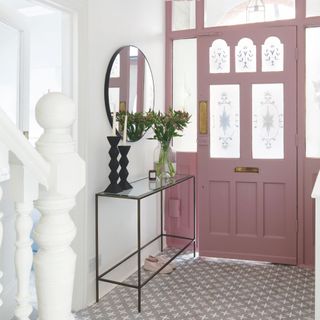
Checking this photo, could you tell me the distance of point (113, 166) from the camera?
115 inches

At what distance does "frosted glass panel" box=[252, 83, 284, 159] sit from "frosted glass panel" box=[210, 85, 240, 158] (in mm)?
163

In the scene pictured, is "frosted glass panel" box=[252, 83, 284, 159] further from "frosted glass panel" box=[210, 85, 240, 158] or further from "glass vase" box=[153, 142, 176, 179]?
"glass vase" box=[153, 142, 176, 179]

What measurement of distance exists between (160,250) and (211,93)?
168cm

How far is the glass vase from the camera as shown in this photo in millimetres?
3488

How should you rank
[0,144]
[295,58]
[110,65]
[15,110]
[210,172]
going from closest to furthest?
[0,144]
[15,110]
[110,65]
[295,58]
[210,172]

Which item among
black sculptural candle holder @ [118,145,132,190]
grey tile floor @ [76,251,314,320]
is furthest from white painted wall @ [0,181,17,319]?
black sculptural candle holder @ [118,145,132,190]

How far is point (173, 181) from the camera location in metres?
3.43

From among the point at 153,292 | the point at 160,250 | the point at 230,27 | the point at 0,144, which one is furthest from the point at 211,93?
the point at 0,144

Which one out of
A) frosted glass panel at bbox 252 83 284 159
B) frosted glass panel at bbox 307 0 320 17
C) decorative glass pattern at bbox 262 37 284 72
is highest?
frosted glass panel at bbox 307 0 320 17

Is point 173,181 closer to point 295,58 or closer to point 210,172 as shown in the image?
point 210,172

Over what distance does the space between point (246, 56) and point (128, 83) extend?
49.1 inches

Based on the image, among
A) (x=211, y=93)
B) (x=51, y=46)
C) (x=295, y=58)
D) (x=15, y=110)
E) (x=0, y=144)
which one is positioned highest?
(x=51, y=46)

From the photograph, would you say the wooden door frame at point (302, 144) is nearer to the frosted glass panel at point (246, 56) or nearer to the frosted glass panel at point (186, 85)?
the frosted glass panel at point (246, 56)

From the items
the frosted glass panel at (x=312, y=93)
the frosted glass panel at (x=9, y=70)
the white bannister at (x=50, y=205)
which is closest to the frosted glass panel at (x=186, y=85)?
the frosted glass panel at (x=312, y=93)
